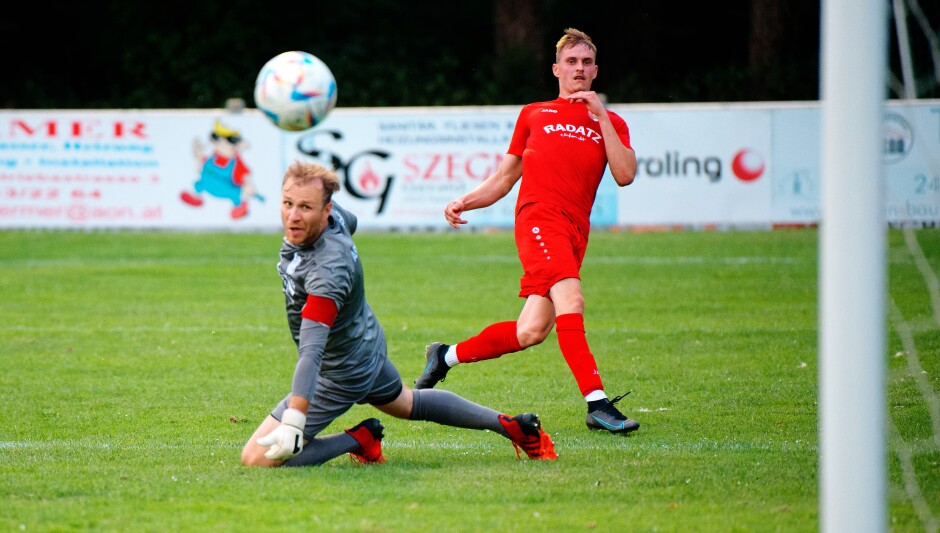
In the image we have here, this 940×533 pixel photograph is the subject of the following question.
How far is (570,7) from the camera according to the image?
29.5m

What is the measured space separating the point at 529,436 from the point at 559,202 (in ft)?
5.29

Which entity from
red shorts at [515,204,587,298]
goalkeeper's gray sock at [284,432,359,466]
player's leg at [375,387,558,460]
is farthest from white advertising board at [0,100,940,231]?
goalkeeper's gray sock at [284,432,359,466]

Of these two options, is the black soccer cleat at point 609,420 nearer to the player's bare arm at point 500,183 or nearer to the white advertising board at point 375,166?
the player's bare arm at point 500,183

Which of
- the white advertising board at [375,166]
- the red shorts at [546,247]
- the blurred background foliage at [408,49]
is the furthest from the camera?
the blurred background foliage at [408,49]

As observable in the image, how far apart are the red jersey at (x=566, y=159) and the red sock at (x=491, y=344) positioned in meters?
0.67

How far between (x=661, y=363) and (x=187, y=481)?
4.38m

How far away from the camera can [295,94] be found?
6.55 m

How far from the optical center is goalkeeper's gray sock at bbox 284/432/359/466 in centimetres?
553

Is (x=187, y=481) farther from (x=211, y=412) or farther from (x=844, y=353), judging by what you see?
(x=844, y=353)

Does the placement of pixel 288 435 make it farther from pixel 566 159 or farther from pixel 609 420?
pixel 566 159

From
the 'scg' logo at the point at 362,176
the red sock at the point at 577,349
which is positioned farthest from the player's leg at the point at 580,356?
the 'scg' logo at the point at 362,176

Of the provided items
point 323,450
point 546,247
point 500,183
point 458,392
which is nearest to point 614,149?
point 546,247

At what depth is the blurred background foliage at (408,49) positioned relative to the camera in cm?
2538

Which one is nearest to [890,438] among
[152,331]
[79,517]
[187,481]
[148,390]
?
[187,481]
